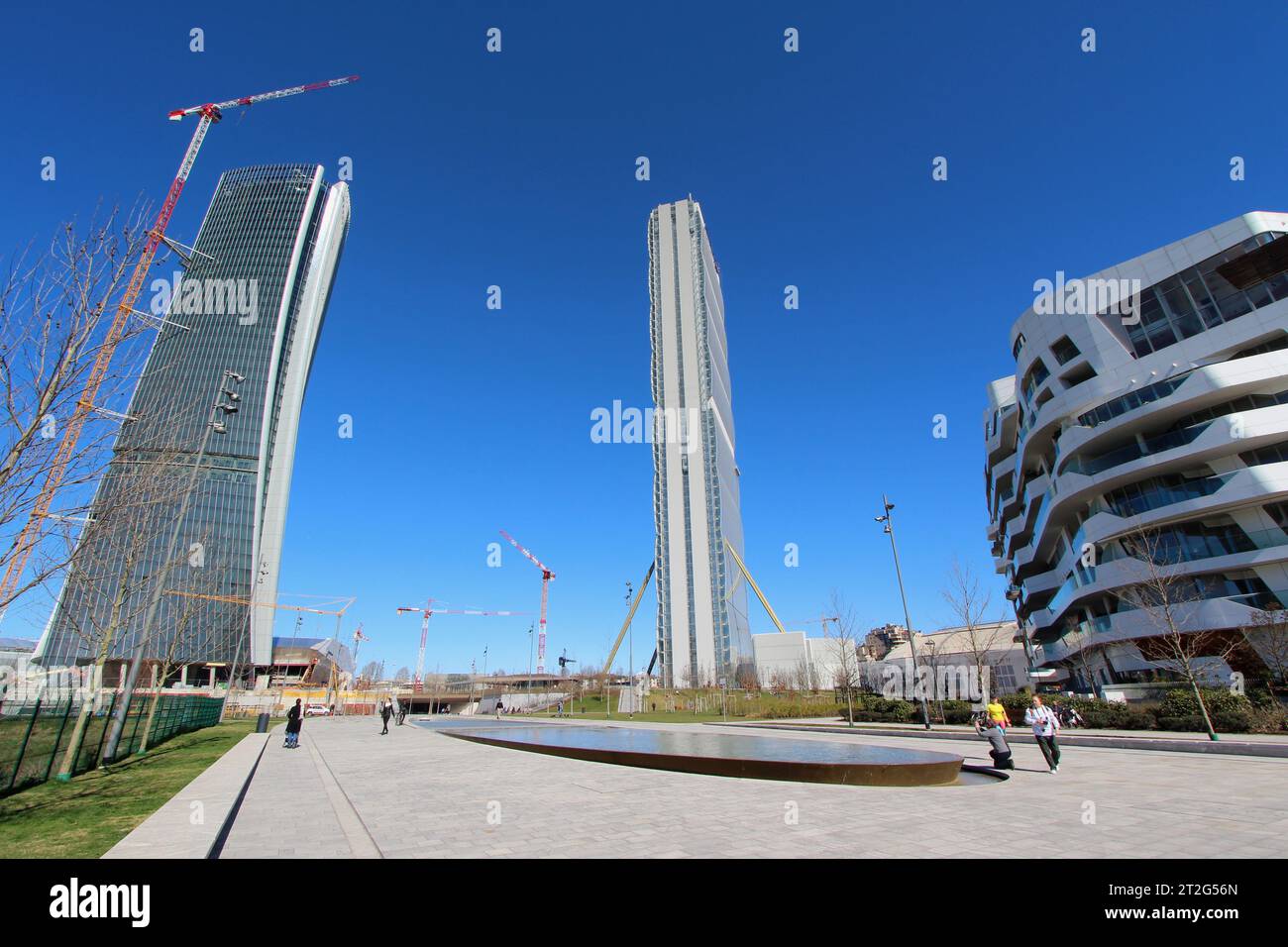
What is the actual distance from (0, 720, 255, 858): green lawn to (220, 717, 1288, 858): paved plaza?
1578 millimetres

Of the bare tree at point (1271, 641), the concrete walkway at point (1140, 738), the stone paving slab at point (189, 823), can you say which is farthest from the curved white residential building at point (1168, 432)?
the stone paving slab at point (189, 823)

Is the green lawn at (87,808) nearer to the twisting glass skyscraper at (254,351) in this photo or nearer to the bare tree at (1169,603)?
the bare tree at (1169,603)

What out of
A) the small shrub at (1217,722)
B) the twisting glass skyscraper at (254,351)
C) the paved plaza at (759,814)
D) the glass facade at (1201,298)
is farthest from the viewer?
the twisting glass skyscraper at (254,351)

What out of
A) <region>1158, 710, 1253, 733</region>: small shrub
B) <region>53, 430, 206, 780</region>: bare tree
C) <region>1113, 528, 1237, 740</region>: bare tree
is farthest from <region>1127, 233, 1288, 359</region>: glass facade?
<region>53, 430, 206, 780</region>: bare tree

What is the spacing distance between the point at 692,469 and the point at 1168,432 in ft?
278

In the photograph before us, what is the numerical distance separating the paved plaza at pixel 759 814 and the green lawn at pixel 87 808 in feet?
5.18

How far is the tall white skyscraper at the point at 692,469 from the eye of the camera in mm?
104750

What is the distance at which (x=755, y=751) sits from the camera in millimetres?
16812

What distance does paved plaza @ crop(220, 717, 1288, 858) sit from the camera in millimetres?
6402

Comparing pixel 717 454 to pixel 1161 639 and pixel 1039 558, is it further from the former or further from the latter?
pixel 1161 639
